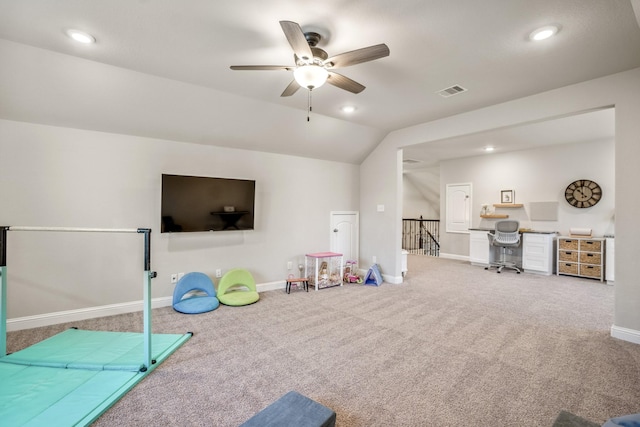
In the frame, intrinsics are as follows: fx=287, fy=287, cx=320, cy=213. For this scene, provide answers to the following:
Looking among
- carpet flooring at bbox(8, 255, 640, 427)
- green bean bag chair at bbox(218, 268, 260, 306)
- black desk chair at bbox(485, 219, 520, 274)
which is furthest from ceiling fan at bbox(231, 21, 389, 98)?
black desk chair at bbox(485, 219, 520, 274)

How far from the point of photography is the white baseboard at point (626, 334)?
2910 mm

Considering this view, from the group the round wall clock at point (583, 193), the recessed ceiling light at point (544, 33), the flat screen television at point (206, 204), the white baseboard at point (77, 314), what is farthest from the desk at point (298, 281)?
the round wall clock at point (583, 193)

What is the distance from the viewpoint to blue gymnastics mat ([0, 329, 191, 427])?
71.9 inches

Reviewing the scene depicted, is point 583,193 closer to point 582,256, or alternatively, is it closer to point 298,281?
point 582,256

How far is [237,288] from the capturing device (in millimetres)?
4484

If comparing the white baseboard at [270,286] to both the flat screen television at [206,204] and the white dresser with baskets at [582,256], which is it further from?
the white dresser with baskets at [582,256]

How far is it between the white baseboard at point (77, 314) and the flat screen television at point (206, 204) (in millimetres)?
1024

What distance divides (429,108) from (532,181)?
4.40m

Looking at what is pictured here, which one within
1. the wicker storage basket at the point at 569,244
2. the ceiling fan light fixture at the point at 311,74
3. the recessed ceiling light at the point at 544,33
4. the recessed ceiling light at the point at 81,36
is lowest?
the wicker storage basket at the point at 569,244

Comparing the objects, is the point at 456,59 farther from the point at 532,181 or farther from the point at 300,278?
the point at 532,181

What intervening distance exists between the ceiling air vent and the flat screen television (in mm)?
2878

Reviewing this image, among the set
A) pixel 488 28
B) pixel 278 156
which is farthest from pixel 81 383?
pixel 488 28

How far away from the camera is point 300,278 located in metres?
4.98

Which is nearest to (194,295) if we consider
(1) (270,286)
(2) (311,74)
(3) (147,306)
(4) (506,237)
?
(1) (270,286)
